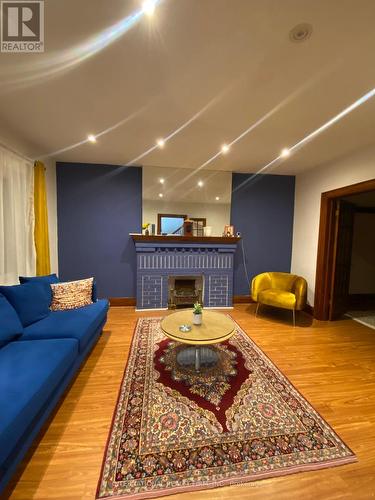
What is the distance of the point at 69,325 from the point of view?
6.98ft

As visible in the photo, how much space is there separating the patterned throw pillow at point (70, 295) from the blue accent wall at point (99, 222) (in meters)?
1.35

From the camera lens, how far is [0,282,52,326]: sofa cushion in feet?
6.87

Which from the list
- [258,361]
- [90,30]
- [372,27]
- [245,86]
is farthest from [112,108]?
[258,361]

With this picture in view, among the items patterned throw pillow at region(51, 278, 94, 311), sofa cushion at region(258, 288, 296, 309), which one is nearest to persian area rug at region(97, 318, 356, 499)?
patterned throw pillow at region(51, 278, 94, 311)

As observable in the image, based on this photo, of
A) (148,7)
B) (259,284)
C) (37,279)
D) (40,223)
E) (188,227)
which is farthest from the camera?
(188,227)

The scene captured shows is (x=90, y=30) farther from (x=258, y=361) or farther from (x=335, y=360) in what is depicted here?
(x=335, y=360)

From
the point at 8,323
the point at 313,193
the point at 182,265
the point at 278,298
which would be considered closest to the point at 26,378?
the point at 8,323

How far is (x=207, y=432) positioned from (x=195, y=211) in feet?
10.8

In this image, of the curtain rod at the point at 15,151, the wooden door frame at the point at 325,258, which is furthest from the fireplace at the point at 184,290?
the curtain rod at the point at 15,151

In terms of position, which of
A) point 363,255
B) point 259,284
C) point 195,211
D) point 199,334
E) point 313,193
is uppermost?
point 313,193

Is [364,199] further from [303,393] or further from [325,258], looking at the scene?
[303,393]

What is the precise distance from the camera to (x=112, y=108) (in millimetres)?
2143

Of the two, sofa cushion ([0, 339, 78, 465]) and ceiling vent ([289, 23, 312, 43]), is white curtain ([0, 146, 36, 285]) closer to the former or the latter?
sofa cushion ([0, 339, 78, 465])

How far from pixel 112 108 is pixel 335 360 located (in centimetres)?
356
